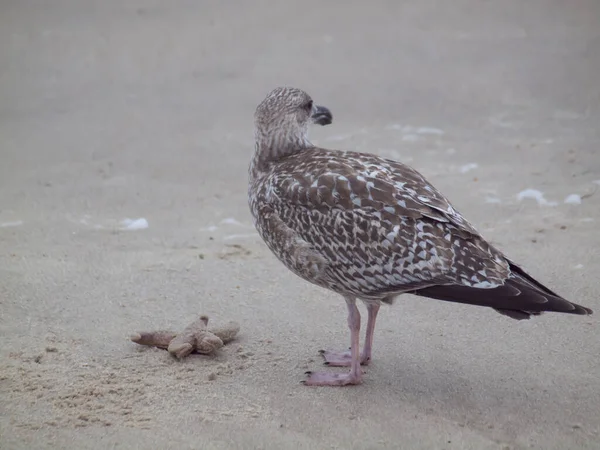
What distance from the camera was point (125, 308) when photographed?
5828 mm

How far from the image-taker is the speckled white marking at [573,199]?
7.35m

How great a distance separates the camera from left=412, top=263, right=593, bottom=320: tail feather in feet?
14.4

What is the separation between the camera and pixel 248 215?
7.47 metres

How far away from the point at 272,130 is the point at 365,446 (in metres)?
2.18

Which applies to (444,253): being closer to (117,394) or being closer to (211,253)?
(117,394)

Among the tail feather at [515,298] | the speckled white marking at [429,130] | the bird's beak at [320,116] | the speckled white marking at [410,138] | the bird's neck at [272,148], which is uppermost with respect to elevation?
the speckled white marking at [429,130]

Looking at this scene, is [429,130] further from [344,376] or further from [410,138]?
[344,376]

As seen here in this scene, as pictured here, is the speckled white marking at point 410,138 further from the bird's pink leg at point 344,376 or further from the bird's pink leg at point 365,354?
the bird's pink leg at point 344,376

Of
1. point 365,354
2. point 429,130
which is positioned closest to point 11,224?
point 365,354

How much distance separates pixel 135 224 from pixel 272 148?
2176 millimetres

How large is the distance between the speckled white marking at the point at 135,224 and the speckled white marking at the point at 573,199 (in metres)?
3.51

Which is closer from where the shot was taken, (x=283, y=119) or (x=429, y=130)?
(x=283, y=119)

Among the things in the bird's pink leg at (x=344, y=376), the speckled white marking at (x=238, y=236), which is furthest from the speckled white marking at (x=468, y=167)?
the bird's pink leg at (x=344, y=376)

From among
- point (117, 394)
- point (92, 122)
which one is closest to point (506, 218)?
point (117, 394)
